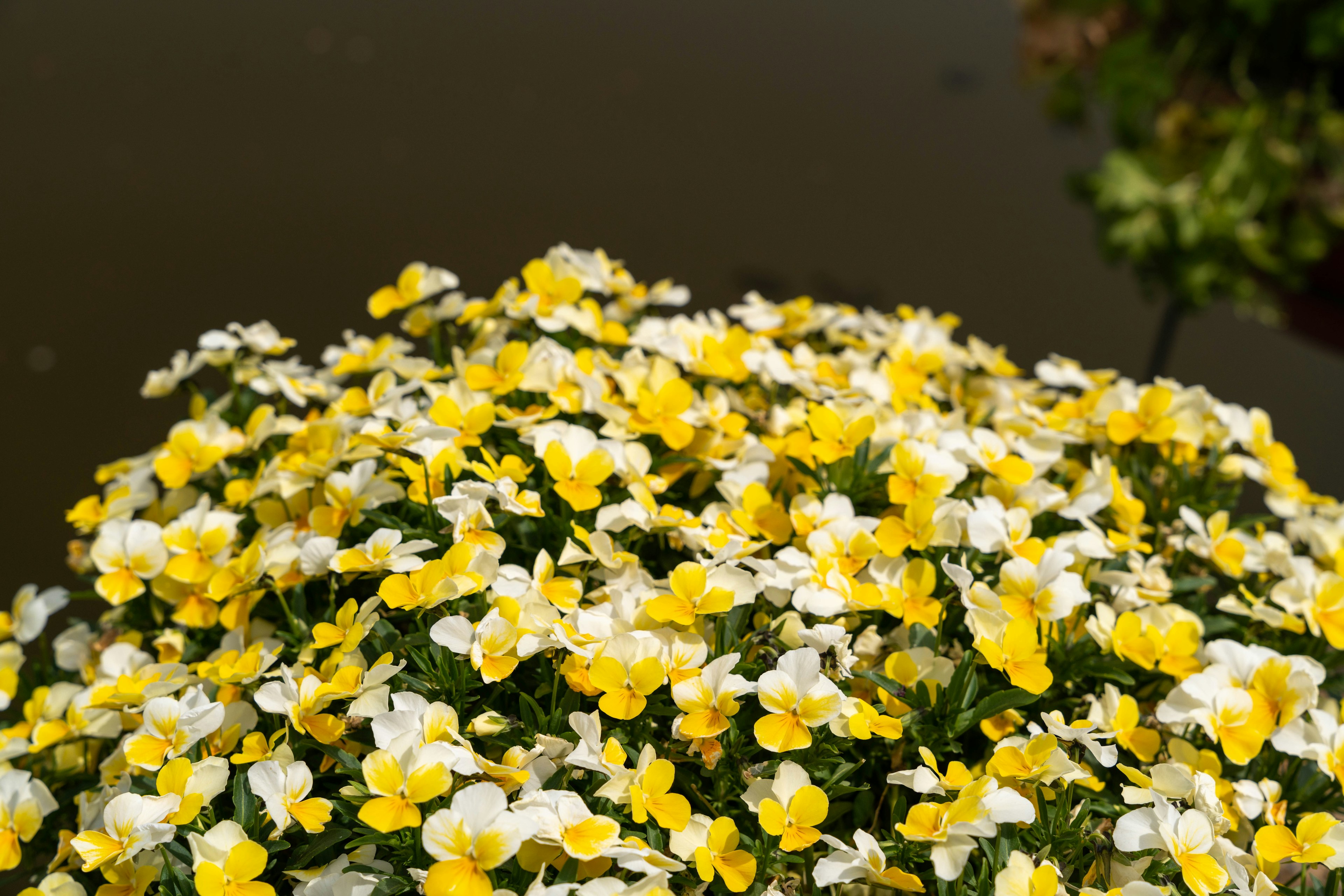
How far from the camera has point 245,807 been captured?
57cm

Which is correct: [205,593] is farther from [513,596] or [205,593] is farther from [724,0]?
[724,0]

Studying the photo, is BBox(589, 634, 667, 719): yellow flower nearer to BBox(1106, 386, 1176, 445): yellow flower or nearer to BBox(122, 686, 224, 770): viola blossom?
BBox(122, 686, 224, 770): viola blossom

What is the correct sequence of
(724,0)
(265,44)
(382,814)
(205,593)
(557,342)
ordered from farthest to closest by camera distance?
(724,0) < (265,44) < (557,342) < (205,593) < (382,814)

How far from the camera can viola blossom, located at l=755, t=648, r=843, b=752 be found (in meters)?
0.55

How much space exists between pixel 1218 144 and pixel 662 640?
151 cm

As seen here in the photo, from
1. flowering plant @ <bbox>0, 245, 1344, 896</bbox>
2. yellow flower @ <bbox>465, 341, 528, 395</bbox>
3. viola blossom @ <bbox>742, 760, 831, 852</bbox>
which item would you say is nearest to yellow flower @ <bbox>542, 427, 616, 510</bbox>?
flowering plant @ <bbox>0, 245, 1344, 896</bbox>

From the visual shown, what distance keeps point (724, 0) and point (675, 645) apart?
2.40 meters

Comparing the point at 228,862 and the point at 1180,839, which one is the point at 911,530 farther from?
the point at 228,862

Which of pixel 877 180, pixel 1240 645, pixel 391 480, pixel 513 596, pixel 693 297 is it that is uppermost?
pixel 877 180

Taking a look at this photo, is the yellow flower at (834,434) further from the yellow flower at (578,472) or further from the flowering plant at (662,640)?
the yellow flower at (578,472)

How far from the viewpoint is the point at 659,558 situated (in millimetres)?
781

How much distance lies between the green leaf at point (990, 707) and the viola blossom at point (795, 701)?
0.39 ft

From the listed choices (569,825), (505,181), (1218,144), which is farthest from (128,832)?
(505,181)

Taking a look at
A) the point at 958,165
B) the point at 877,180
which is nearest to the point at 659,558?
the point at 877,180
